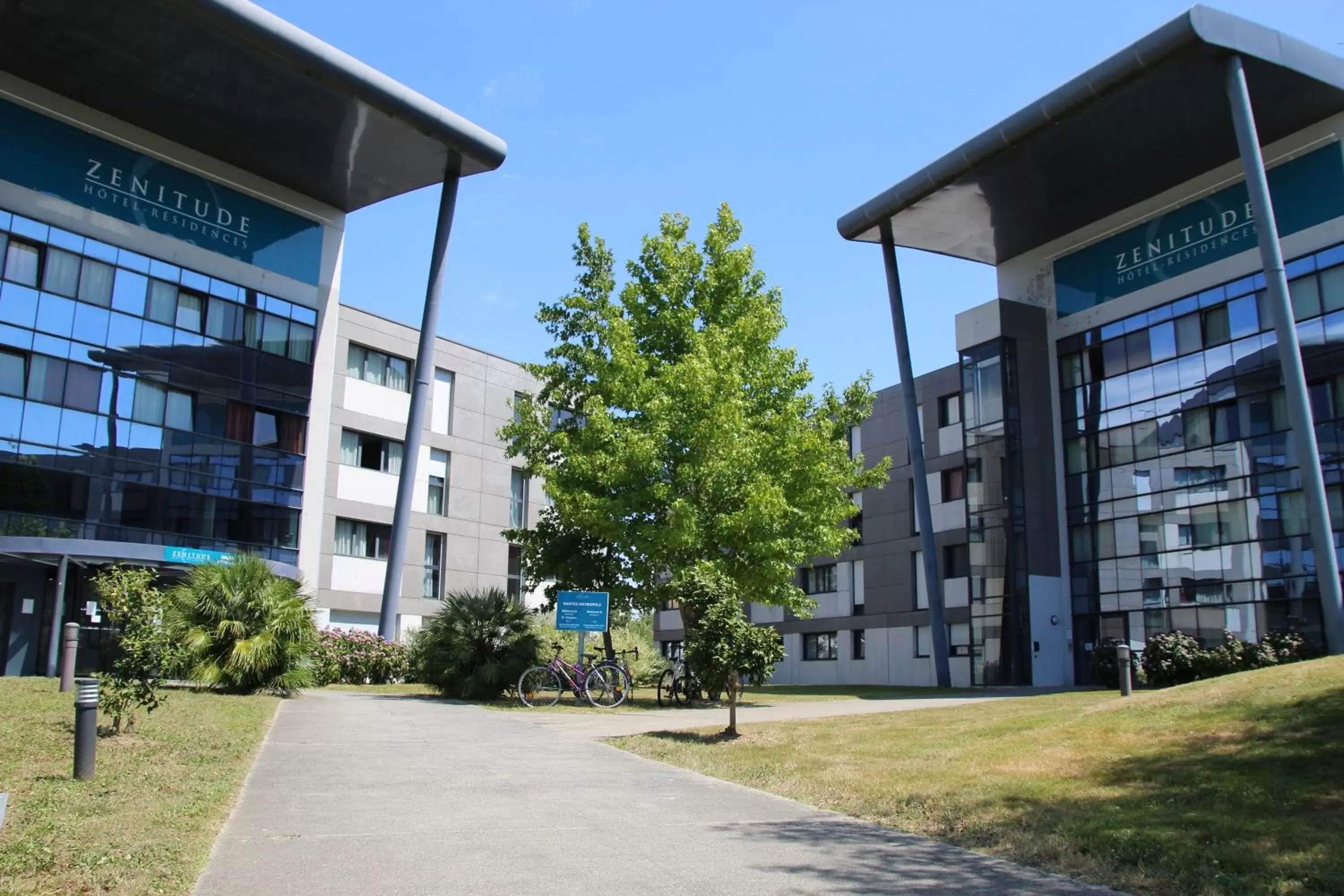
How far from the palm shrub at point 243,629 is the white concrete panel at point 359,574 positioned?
18.6 m

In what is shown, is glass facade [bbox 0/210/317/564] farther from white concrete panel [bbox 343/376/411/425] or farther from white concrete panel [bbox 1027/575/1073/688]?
white concrete panel [bbox 1027/575/1073/688]

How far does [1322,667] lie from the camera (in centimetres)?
1406

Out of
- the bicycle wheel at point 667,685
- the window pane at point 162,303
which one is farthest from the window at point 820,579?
the window pane at point 162,303

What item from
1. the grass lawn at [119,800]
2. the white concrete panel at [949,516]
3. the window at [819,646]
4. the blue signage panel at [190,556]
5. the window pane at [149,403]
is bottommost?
the grass lawn at [119,800]

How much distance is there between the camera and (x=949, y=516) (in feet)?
143

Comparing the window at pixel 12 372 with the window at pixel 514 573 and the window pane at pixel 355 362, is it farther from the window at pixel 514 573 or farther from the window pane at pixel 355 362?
the window at pixel 514 573

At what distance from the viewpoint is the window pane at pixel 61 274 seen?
31297mm

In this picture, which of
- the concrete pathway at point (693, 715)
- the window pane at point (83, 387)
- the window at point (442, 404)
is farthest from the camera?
the window at point (442, 404)

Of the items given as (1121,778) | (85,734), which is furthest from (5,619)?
(1121,778)

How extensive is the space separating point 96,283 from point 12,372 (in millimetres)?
3848

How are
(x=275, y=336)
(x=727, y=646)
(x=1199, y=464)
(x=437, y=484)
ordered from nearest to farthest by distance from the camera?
(x=727, y=646) → (x=1199, y=464) → (x=275, y=336) → (x=437, y=484)

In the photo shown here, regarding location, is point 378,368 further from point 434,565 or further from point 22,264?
point 22,264

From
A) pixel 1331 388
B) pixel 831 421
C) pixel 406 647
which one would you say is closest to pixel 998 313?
pixel 1331 388

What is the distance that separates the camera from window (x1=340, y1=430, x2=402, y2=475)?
42.6 m
